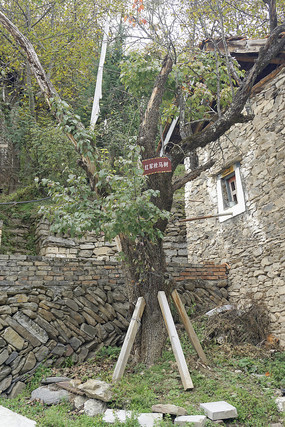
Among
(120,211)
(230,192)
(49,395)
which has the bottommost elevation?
(49,395)

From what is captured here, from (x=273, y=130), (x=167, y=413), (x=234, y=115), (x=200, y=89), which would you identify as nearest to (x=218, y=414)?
(x=167, y=413)

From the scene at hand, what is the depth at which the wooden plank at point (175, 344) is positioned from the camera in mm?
3896

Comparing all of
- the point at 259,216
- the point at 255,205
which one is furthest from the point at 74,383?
the point at 255,205

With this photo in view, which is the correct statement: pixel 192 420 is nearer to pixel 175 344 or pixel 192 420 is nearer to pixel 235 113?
pixel 175 344

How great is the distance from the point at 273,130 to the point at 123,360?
14.4 ft

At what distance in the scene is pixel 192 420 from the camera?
10.4ft

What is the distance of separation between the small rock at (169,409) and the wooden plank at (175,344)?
46 centimetres

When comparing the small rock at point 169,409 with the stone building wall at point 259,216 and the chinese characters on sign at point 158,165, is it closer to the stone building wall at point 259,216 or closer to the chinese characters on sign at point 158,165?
the stone building wall at point 259,216

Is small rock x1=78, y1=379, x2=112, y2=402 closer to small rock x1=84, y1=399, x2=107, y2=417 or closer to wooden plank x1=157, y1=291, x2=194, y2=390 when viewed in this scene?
small rock x1=84, y1=399, x2=107, y2=417

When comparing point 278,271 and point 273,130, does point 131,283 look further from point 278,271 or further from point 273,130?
point 273,130

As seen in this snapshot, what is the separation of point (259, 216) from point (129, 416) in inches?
157

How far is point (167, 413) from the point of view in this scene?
338 centimetres

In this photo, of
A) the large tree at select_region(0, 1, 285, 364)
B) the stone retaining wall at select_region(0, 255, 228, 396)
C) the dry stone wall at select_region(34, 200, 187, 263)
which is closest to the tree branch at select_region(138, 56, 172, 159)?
the large tree at select_region(0, 1, 285, 364)

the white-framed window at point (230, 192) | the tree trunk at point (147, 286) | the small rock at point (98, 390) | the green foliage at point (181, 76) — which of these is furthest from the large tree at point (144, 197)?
the white-framed window at point (230, 192)
